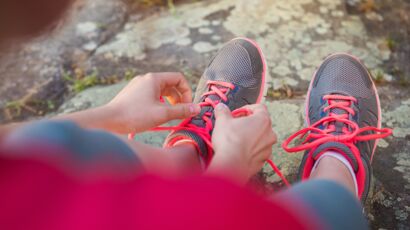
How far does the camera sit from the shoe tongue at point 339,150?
1.29m

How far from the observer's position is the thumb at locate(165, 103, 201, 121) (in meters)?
1.28

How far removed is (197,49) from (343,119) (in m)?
0.78

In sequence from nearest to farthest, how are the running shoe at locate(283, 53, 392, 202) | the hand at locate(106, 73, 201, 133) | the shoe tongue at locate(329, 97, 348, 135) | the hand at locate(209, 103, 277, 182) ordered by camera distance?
the hand at locate(209, 103, 277, 182)
the hand at locate(106, 73, 201, 133)
the running shoe at locate(283, 53, 392, 202)
the shoe tongue at locate(329, 97, 348, 135)

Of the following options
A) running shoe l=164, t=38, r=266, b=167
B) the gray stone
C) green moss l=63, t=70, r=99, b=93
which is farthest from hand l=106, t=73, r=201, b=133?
green moss l=63, t=70, r=99, b=93

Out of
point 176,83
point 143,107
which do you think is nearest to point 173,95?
point 176,83

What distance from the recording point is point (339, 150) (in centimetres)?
131

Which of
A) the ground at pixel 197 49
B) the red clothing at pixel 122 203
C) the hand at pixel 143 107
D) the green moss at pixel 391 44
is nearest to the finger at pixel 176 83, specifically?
the hand at pixel 143 107

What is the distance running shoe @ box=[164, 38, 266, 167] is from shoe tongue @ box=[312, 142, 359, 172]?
309 millimetres

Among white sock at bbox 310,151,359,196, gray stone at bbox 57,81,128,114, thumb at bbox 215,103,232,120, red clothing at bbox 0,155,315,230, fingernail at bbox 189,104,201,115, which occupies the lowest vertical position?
gray stone at bbox 57,81,128,114

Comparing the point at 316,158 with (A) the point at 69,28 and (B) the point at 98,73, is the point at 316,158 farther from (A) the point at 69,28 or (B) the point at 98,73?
(A) the point at 69,28

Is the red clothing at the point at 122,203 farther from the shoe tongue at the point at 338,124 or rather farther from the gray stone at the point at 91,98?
the gray stone at the point at 91,98

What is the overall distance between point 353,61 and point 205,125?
2.04 ft

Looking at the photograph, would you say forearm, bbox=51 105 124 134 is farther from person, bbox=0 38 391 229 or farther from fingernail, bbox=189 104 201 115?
fingernail, bbox=189 104 201 115

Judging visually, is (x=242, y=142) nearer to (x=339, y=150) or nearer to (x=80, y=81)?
(x=339, y=150)
